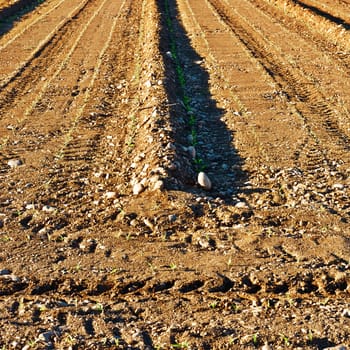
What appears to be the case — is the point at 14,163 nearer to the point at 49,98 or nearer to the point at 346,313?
the point at 49,98

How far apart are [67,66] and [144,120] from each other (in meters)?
5.19

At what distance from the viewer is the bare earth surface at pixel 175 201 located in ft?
16.0

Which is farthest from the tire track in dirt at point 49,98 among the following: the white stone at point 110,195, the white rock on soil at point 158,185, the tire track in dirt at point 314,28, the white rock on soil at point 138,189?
the tire track in dirt at point 314,28

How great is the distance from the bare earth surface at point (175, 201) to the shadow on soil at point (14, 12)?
6.16m

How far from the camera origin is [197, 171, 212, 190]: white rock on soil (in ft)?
23.8

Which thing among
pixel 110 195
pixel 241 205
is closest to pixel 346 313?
pixel 241 205

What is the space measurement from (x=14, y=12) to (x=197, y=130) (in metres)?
16.2

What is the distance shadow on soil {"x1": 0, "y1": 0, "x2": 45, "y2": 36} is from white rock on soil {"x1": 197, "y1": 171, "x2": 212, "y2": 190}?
13.6 m

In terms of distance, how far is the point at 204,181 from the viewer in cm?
726

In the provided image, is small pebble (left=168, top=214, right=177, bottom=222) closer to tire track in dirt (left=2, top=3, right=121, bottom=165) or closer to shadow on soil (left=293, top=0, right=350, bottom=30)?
tire track in dirt (left=2, top=3, right=121, bottom=165)

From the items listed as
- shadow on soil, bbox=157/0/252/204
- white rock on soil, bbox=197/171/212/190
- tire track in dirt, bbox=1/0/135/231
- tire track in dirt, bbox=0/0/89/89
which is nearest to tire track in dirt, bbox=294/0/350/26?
shadow on soil, bbox=157/0/252/204

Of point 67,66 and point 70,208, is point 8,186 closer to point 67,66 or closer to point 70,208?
point 70,208

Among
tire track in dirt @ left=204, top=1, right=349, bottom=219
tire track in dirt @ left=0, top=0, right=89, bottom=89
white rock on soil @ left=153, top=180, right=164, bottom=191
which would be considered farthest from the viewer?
tire track in dirt @ left=0, top=0, right=89, bottom=89

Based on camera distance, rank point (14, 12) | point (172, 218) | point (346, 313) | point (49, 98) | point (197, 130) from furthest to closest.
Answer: point (14, 12)
point (49, 98)
point (197, 130)
point (172, 218)
point (346, 313)
